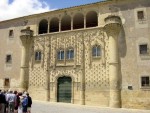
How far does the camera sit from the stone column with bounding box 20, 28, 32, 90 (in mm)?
26375

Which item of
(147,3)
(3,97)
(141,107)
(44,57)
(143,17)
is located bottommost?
(141,107)

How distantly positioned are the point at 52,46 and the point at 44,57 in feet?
5.22

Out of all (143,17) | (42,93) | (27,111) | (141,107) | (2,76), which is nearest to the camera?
(27,111)

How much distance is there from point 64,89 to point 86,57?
4381 millimetres

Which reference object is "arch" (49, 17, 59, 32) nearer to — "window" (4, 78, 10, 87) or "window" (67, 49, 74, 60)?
"window" (67, 49, 74, 60)

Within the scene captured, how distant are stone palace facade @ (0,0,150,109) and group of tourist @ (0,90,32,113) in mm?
10986

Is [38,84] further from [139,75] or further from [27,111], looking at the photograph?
[27,111]

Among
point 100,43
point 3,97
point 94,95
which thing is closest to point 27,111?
point 3,97

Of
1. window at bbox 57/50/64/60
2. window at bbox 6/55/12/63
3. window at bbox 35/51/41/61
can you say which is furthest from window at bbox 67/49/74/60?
window at bbox 6/55/12/63

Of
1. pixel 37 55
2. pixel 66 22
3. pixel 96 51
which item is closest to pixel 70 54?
pixel 96 51

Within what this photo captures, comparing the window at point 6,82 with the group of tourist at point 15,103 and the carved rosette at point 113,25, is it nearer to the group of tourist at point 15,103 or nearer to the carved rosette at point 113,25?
the carved rosette at point 113,25

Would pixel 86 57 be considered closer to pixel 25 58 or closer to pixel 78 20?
pixel 78 20

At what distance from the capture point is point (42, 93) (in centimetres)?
2525

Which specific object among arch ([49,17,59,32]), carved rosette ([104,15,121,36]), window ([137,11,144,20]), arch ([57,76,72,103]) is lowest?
arch ([57,76,72,103])
